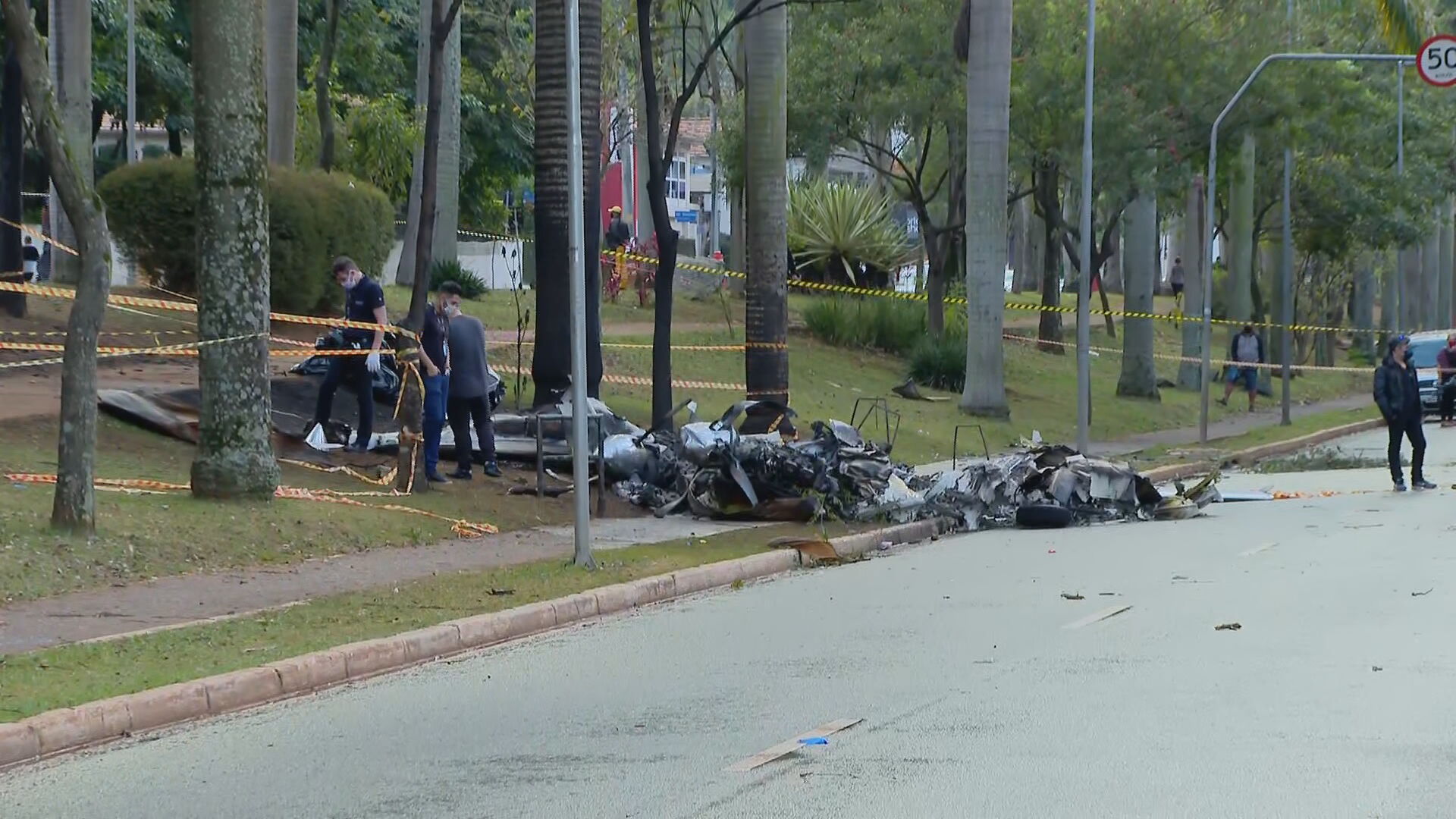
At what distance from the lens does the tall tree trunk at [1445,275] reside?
233 feet

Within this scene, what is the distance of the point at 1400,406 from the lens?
22578 mm

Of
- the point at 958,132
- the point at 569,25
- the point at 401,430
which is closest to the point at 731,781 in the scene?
the point at 569,25

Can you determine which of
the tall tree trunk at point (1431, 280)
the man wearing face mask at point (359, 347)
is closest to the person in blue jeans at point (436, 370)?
the man wearing face mask at point (359, 347)

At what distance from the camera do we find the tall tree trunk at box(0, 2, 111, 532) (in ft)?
43.3

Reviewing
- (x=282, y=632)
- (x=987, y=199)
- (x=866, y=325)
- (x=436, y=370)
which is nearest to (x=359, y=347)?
(x=436, y=370)

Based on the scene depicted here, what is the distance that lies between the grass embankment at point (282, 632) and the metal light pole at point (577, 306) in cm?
39

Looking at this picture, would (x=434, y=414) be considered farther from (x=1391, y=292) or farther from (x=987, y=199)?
(x=1391, y=292)

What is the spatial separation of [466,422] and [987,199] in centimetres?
1397

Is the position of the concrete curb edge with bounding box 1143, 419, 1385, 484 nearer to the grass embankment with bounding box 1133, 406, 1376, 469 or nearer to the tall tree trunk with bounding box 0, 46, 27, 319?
the grass embankment with bounding box 1133, 406, 1376, 469

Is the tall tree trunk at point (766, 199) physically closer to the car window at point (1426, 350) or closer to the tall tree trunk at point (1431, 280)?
the car window at point (1426, 350)

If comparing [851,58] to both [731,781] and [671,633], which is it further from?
[731,781]

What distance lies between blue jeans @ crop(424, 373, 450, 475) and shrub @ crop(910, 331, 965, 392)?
718 inches

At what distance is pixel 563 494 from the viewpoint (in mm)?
19031

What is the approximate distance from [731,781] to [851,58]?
102 feet
